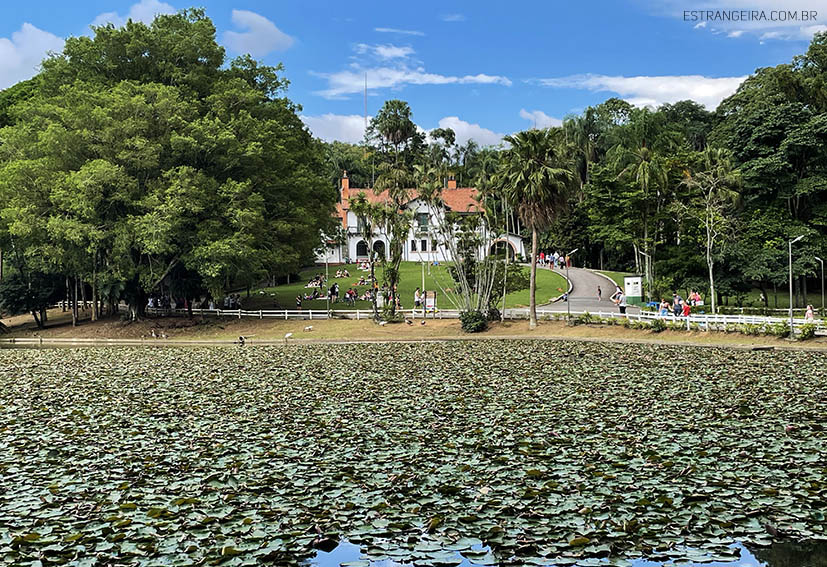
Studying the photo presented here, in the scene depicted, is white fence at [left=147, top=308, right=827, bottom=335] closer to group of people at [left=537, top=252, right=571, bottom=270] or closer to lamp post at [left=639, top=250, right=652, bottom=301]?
lamp post at [left=639, top=250, right=652, bottom=301]

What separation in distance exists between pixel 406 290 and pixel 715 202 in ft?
88.0

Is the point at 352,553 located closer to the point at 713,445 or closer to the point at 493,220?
the point at 713,445

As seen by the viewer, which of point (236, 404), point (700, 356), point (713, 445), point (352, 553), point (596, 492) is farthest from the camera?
point (700, 356)

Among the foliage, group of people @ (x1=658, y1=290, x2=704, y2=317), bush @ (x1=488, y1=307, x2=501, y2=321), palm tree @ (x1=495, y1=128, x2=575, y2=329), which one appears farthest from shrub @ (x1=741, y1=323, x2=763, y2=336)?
the foliage

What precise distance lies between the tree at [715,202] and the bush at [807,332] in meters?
8.06

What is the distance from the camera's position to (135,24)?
4572 centimetres

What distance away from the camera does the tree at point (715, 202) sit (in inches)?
1556

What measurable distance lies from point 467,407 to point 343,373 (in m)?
7.84

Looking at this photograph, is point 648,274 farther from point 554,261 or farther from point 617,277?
point 554,261

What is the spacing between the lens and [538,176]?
37719 mm

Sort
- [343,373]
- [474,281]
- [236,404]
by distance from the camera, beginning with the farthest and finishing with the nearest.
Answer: [474,281] < [343,373] < [236,404]

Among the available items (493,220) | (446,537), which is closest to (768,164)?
(493,220)

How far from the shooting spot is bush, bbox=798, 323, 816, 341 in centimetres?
2997

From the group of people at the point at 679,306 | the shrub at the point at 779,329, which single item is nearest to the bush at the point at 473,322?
the group of people at the point at 679,306
